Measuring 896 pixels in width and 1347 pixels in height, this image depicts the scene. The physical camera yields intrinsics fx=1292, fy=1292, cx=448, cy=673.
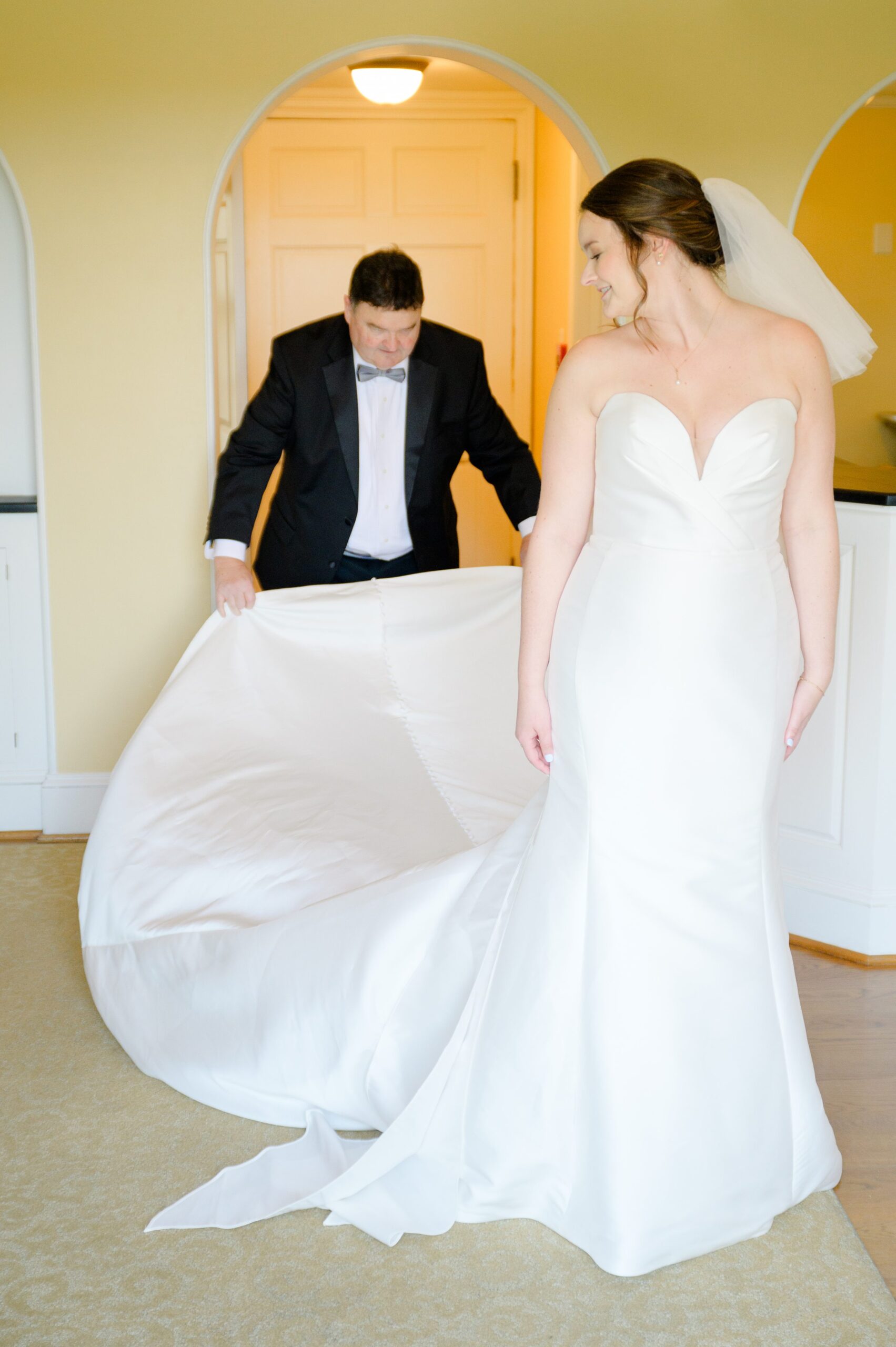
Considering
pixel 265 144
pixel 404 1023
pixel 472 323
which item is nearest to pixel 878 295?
pixel 472 323

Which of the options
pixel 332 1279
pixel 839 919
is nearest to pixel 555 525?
pixel 332 1279

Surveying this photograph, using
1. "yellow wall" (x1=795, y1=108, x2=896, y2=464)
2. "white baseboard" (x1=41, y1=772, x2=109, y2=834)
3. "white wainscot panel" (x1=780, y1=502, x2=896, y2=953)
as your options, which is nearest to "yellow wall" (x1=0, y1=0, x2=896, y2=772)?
"white baseboard" (x1=41, y1=772, x2=109, y2=834)

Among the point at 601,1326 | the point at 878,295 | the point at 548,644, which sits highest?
the point at 878,295

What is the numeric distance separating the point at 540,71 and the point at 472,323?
99.7 inches

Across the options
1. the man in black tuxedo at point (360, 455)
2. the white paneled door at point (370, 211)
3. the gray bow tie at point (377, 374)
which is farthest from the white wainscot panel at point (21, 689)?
the white paneled door at point (370, 211)

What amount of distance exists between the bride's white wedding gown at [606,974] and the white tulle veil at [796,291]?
264mm

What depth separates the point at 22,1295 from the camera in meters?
1.96

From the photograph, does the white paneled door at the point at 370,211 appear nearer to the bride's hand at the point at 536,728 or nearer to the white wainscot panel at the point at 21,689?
the white wainscot panel at the point at 21,689

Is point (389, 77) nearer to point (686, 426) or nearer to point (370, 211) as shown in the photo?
point (370, 211)

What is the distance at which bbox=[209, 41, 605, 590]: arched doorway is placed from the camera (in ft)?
19.4

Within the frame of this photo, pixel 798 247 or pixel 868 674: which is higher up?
pixel 798 247

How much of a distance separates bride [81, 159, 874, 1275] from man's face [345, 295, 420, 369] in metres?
1.18

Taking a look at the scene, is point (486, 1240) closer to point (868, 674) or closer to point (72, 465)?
point (868, 674)

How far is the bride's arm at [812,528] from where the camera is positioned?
2.03m
